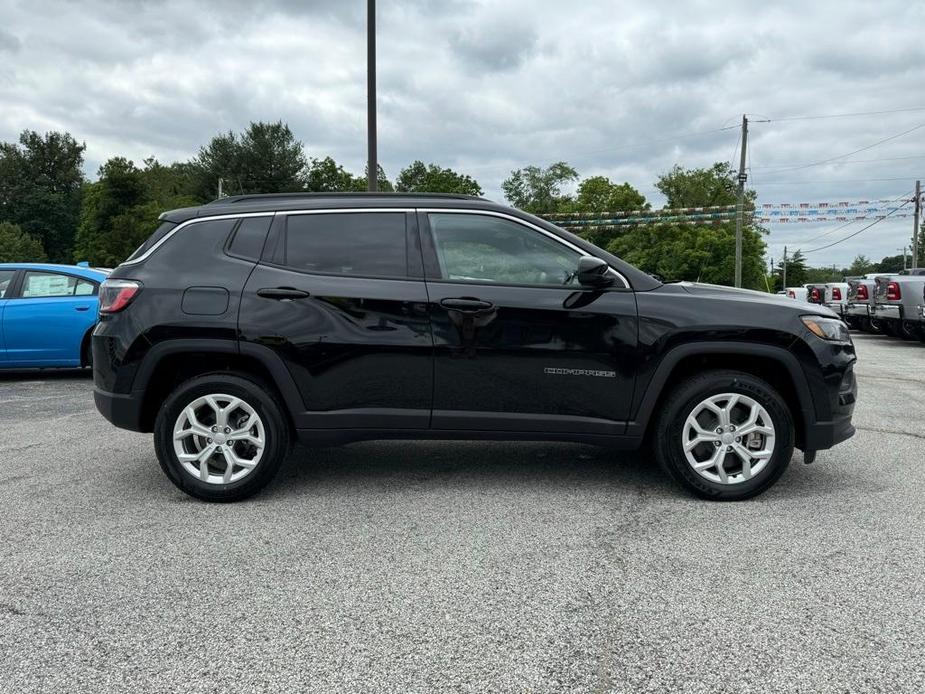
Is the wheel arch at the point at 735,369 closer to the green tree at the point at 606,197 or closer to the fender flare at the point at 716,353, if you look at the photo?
the fender flare at the point at 716,353

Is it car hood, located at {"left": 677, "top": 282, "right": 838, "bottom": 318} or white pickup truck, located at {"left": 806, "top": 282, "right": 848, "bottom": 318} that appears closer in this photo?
car hood, located at {"left": 677, "top": 282, "right": 838, "bottom": 318}

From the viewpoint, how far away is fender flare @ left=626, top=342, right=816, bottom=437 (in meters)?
4.30

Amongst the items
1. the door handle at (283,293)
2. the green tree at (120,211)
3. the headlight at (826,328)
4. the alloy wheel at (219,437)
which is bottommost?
the alloy wheel at (219,437)

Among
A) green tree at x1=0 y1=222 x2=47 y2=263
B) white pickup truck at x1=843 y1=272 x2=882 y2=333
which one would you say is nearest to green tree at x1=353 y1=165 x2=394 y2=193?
green tree at x1=0 y1=222 x2=47 y2=263

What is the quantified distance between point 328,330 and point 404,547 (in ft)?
4.41

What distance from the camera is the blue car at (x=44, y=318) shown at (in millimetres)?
9008

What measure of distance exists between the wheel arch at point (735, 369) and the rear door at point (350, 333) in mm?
1280

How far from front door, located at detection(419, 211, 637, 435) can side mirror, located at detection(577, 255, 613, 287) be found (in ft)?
0.19

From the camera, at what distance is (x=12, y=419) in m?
6.98

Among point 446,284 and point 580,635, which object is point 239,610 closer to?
point 580,635

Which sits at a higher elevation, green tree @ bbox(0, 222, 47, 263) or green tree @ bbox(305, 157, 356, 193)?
green tree @ bbox(305, 157, 356, 193)

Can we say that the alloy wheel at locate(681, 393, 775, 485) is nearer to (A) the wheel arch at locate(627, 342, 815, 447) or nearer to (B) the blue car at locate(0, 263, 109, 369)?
(A) the wheel arch at locate(627, 342, 815, 447)

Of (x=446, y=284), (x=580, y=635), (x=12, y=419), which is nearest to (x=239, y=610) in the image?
(x=580, y=635)

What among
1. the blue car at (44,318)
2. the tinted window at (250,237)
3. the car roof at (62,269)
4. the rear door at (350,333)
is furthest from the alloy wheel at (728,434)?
the car roof at (62,269)
